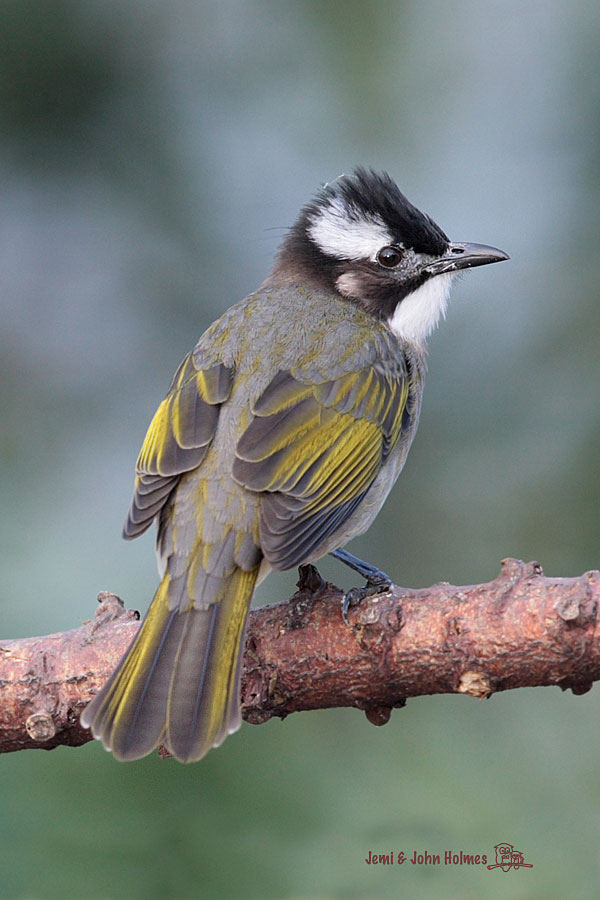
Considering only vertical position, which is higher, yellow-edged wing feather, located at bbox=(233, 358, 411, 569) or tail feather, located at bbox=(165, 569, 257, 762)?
yellow-edged wing feather, located at bbox=(233, 358, 411, 569)

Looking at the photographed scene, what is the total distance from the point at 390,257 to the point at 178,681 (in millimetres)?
2202

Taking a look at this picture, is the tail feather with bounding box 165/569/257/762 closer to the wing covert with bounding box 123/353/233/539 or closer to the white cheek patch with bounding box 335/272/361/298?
the wing covert with bounding box 123/353/233/539

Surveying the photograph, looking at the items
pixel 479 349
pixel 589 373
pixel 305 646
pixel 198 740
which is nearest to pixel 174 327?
pixel 479 349

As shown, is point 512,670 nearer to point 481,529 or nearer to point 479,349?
point 481,529

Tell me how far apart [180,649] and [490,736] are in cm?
109

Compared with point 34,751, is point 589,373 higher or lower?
higher

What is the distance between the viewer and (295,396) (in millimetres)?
3828

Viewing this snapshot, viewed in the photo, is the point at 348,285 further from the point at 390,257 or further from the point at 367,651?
the point at 367,651

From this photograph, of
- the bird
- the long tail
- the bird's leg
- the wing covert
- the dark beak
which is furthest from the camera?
the dark beak

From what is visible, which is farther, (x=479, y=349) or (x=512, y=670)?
(x=479, y=349)

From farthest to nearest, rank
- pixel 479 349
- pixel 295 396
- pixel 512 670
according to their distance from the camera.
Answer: pixel 479 349
pixel 295 396
pixel 512 670

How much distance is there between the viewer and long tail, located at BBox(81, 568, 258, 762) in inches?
118

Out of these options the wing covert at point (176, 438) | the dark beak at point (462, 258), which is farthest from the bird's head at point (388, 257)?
the wing covert at point (176, 438)

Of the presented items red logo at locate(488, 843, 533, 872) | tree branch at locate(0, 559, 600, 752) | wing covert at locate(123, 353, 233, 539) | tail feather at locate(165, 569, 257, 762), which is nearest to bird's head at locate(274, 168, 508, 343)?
wing covert at locate(123, 353, 233, 539)
